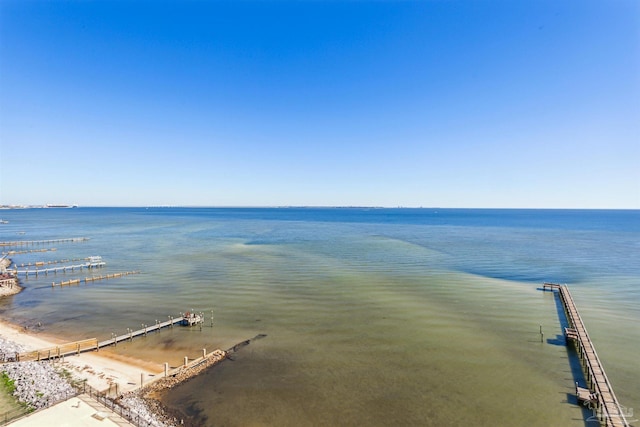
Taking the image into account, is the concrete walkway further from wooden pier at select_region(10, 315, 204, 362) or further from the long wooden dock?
the long wooden dock

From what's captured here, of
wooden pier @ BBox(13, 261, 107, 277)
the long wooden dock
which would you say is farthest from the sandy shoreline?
wooden pier @ BBox(13, 261, 107, 277)

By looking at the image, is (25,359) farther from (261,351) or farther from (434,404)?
(434,404)

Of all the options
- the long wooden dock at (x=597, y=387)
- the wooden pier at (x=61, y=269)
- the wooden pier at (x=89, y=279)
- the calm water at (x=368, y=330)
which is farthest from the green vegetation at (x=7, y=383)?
the wooden pier at (x=61, y=269)

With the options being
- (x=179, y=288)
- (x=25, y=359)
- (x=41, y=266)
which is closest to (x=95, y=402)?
(x=25, y=359)

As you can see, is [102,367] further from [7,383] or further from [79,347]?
[7,383]

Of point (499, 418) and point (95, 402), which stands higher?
point (95, 402)

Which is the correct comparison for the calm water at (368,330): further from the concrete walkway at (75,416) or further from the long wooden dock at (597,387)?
the concrete walkway at (75,416)
